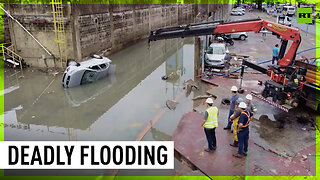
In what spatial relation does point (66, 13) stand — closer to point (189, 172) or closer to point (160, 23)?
point (189, 172)

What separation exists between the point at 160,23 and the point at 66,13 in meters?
19.6

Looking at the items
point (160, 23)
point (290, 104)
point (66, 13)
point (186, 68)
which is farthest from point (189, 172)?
point (160, 23)

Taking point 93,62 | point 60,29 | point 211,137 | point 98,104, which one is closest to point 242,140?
point 211,137

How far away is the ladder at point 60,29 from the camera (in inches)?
678

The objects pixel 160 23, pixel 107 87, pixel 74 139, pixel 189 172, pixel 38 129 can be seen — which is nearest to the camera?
pixel 189 172

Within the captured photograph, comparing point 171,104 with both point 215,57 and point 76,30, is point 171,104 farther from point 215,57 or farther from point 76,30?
point 76,30

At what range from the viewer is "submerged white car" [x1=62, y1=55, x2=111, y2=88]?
47.6 ft

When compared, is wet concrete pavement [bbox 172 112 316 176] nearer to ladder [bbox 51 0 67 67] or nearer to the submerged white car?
the submerged white car

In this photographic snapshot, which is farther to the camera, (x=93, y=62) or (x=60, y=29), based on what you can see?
(x=60, y=29)

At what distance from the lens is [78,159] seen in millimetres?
8445
